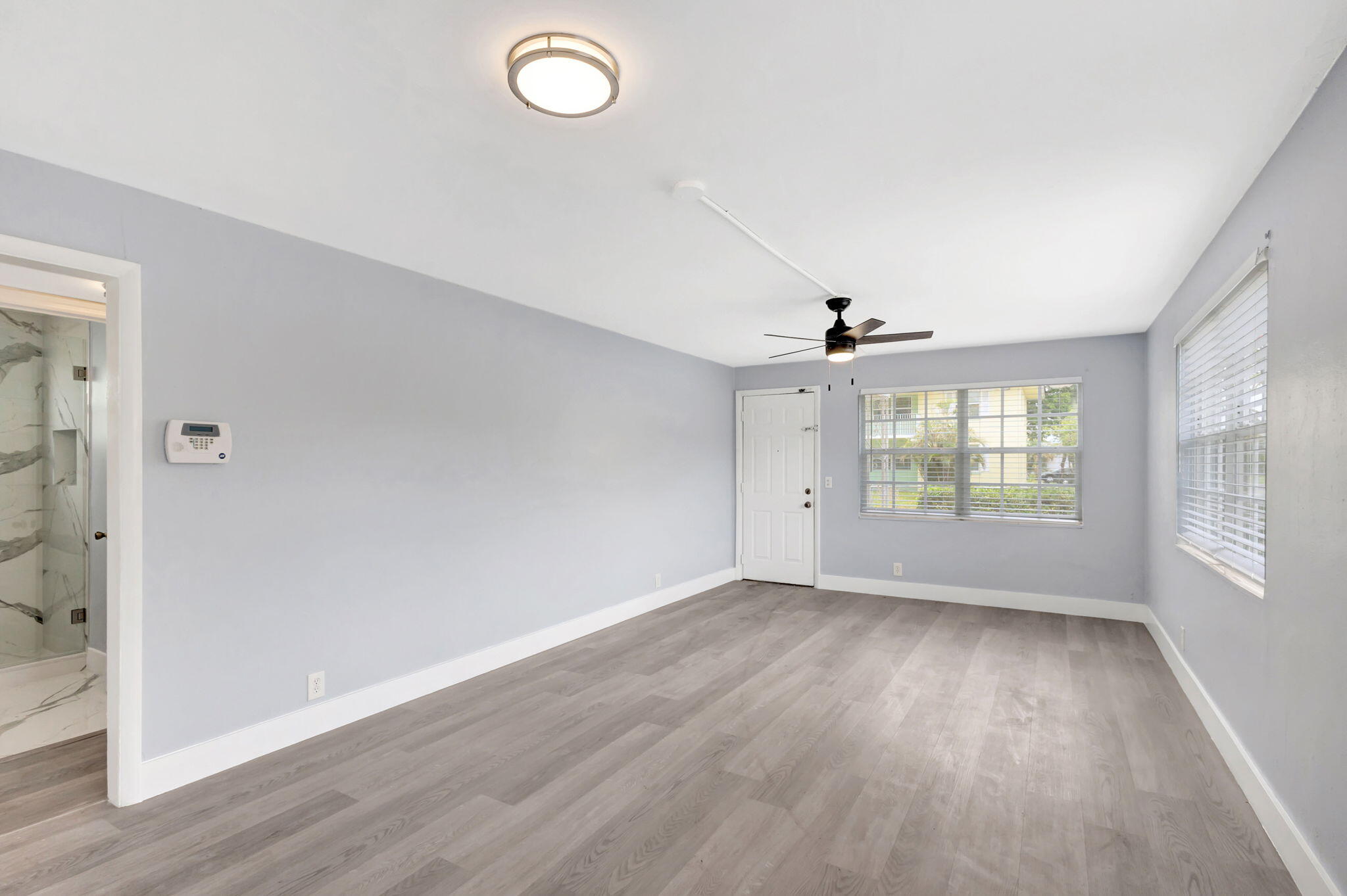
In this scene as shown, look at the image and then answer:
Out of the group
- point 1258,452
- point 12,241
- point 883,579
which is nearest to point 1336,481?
point 1258,452

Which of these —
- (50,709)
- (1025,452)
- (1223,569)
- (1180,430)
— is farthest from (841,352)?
(50,709)

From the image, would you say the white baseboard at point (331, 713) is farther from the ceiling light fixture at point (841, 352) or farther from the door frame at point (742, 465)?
the ceiling light fixture at point (841, 352)

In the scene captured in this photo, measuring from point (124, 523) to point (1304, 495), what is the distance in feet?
14.2

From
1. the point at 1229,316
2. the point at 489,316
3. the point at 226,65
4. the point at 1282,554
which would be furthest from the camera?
the point at 489,316

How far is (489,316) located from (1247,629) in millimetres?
4297

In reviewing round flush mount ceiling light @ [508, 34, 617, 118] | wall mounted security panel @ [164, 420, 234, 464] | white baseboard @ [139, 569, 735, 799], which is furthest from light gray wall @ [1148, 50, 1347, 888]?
wall mounted security panel @ [164, 420, 234, 464]

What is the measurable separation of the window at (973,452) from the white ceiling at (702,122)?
2.49 meters

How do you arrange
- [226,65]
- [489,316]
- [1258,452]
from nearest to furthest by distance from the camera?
1. [226,65]
2. [1258,452]
3. [489,316]

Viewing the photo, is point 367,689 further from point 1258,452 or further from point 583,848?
point 1258,452

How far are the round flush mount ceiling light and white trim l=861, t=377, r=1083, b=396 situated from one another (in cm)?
519

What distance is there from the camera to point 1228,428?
3.01 m

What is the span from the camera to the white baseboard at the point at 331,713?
8.86ft

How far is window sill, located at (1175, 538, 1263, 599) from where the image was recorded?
8.22ft

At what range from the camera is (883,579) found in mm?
6543
